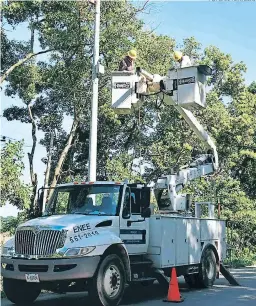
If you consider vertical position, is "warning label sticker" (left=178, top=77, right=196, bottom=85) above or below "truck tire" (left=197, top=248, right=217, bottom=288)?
above

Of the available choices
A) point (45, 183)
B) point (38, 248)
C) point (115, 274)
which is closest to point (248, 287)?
point (115, 274)

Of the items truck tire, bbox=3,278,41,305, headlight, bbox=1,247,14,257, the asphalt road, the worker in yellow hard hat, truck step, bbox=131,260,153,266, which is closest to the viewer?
headlight, bbox=1,247,14,257

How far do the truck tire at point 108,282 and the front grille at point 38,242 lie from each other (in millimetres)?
982

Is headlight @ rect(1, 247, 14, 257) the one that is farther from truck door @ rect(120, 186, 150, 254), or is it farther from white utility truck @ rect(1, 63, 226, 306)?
truck door @ rect(120, 186, 150, 254)

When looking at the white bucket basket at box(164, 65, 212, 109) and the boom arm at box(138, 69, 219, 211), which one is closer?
the white bucket basket at box(164, 65, 212, 109)

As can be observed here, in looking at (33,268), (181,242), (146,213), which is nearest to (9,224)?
(181,242)

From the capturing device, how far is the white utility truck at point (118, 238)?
1005cm

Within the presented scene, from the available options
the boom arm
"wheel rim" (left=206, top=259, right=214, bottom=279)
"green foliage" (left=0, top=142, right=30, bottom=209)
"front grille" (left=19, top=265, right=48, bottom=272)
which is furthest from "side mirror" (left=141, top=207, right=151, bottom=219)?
"green foliage" (left=0, top=142, right=30, bottom=209)

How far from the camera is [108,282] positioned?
10.3m

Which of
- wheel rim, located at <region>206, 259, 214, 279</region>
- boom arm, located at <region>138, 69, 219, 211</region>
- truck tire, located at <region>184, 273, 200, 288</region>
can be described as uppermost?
boom arm, located at <region>138, 69, 219, 211</region>

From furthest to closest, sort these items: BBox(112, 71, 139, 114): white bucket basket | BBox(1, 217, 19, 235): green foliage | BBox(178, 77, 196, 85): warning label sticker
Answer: BBox(1, 217, 19, 235): green foliage
BBox(112, 71, 139, 114): white bucket basket
BBox(178, 77, 196, 85): warning label sticker

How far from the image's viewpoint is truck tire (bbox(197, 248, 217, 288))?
14.1 metres

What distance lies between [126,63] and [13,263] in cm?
653

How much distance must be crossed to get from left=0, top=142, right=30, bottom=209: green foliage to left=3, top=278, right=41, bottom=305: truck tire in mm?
8893
